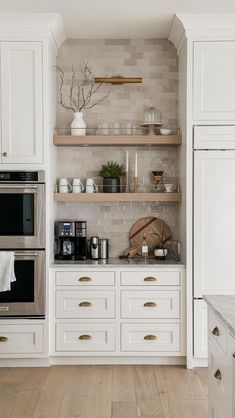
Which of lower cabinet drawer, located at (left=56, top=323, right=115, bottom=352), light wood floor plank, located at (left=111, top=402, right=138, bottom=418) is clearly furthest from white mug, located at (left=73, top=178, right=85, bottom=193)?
light wood floor plank, located at (left=111, top=402, right=138, bottom=418)

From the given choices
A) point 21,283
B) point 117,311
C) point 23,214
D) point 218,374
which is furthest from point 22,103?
point 218,374

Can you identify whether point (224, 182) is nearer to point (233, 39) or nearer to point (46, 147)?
point (233, 39)

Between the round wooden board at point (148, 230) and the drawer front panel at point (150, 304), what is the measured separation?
0.59 metres

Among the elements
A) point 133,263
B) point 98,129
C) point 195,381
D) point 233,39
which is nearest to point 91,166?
point 98,129

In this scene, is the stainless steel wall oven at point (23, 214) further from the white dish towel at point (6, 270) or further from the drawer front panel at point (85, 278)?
the drawer front panel at point (85, 278)

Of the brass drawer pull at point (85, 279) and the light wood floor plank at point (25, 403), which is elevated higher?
the brass drawer pull at point (85, 279)

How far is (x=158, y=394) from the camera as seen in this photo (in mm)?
3879

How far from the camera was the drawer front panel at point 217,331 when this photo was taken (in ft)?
7.80

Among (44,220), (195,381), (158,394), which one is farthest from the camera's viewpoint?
(44,220)

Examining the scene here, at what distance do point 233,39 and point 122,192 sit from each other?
1.55 metres

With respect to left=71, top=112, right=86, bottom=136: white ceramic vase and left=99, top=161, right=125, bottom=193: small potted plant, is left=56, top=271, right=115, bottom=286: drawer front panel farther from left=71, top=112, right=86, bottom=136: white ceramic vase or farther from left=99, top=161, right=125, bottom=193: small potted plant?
left=71, top=112, right=86, bottom=136: white ceramic vase

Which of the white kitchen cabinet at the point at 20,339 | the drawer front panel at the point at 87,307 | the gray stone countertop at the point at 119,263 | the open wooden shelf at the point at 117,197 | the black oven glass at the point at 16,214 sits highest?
the open wooden shelf at the point at 117,197

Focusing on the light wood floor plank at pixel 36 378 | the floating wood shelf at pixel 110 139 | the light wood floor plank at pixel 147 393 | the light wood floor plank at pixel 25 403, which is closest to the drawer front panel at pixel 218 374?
the light wood floor plank at pixel 147 393

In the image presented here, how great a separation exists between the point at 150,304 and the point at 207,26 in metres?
2.23
